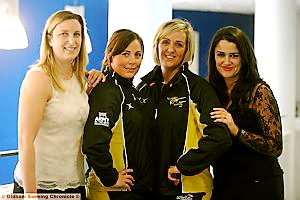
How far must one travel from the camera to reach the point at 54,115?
1902 millimetres

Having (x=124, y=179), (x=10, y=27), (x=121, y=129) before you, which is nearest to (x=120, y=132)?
(x=121, y=129)

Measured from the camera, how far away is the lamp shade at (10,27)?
2879 mm

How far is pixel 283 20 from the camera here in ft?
14.0

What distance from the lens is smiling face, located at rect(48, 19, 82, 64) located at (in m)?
1.94

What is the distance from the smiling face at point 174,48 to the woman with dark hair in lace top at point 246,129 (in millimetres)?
232

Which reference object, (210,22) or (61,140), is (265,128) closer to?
(61,140)

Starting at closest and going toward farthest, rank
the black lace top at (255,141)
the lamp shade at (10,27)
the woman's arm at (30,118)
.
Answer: the woman's arm at (30,118)
the black lace top at (255,141)
the lamp shade at (10,27)

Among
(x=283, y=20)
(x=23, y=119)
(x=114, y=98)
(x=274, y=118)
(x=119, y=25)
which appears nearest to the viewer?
(x=23, y=119)

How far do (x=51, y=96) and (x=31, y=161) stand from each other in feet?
0.93

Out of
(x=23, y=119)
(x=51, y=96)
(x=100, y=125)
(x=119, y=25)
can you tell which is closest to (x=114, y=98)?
(x=100, y=125)

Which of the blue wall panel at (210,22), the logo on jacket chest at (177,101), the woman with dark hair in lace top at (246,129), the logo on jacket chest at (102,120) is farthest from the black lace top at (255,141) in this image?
the blue wall panel at (210,22)

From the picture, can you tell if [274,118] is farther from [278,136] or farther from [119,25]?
[119,25]

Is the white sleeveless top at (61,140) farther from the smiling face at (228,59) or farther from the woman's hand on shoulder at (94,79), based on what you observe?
the smiling face at (228,59)

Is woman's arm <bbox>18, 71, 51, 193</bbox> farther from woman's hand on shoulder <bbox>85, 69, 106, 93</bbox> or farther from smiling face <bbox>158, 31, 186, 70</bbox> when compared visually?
smiling face <bbox>158, 31, 186, 70</bbox>
